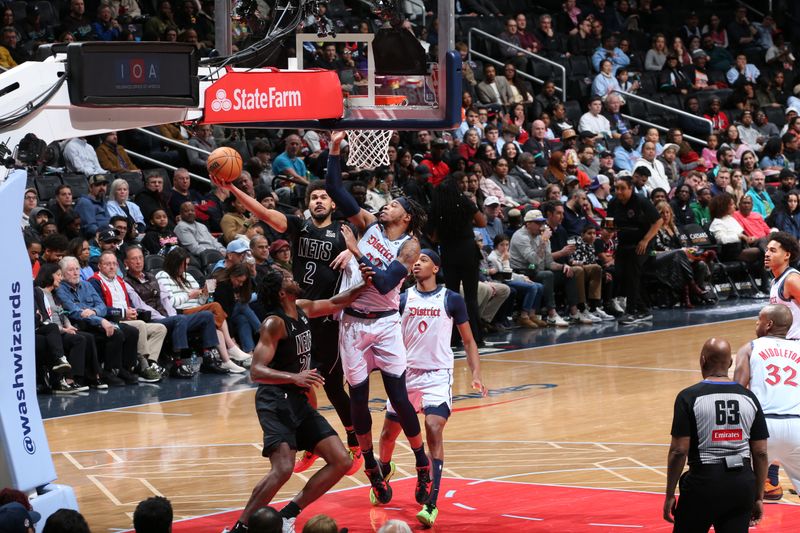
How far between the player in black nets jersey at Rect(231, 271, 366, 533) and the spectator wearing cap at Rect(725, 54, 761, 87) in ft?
62.2

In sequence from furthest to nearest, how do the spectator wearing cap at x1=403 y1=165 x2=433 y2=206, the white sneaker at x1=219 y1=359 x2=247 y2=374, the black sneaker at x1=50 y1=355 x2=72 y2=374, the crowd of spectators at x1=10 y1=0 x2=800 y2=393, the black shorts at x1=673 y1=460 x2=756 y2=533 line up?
1. the spectator wearing cap at x1=403 y1=165 x2=433 y2=206
2. the white sneaker at x1=219 y1=359 x2=247 y2=374
3. the crowd of spectators at x1=10 y1=0 x2=800 y2=393
4. the black sneaker at x1=50 y1=355 x2=72 y2=374
5. the black shorts at x1=673 y1=460 x2=756 y2=533

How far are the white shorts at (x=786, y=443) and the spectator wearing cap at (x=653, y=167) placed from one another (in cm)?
1254

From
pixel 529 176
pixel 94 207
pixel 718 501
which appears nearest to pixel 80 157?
pixel 94 207

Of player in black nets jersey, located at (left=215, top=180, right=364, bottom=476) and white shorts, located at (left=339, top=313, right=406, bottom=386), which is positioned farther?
player in black nets jersey, located at (left=215, top=180, right=364, bottom=476)

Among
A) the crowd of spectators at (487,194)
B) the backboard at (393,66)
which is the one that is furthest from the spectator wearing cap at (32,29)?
the backboard at (393,66)

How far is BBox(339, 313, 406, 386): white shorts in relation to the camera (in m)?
8.19

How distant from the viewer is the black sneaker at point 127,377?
12766 millimetres

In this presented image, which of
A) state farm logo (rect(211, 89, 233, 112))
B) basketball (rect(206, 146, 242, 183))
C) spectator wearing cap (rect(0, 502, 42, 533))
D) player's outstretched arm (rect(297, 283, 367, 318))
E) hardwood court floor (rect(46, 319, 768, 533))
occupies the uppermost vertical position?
state farm logo (rect(211, 89, 233, 112))

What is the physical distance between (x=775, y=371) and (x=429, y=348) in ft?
7.04

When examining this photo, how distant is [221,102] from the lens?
25.8 ft

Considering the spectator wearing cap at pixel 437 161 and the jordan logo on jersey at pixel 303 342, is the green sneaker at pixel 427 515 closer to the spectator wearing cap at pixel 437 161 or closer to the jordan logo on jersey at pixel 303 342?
the jordan logo on jersey at pixel 303 342

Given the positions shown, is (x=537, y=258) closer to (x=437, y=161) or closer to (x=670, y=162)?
(x=437, y=161)

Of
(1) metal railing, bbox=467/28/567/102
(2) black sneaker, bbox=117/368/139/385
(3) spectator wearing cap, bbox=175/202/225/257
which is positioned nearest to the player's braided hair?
(2) black sneaker, bbox=117/368/139/385

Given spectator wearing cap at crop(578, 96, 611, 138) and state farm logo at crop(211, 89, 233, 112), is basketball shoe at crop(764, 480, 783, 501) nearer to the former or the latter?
state farm logo at crop(211, 89, 233, 112)
